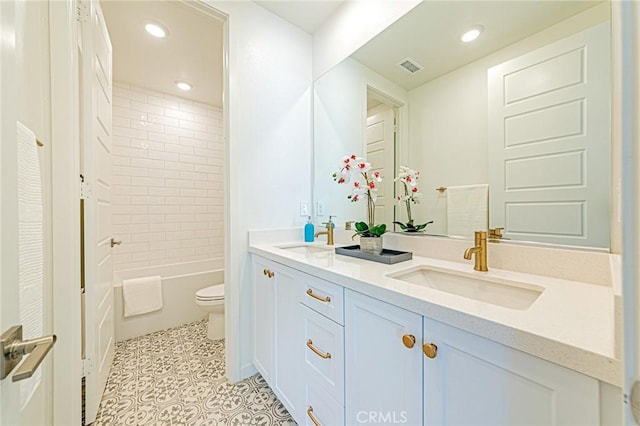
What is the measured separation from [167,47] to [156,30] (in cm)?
22

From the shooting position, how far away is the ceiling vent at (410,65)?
4.67 feet

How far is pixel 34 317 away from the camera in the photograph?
68 centimetres

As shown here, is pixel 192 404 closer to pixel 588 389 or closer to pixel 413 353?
pixel 413 353

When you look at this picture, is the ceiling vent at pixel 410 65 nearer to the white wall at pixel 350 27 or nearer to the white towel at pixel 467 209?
the white wall at pixel 350 27

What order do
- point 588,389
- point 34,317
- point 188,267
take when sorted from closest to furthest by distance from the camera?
point 588,389 → point 34,317 → point 188,267

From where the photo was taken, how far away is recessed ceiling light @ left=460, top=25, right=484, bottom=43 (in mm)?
1173

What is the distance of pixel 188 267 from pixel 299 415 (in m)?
2.42

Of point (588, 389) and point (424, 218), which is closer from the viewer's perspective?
point (588, 389)

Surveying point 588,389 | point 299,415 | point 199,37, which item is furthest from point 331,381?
point 199,37

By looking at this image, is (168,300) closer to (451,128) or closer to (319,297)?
(319,297)

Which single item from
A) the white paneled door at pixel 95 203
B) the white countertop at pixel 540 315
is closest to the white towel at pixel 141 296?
the white paneled door at pixel 95 203

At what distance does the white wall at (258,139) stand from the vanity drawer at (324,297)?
71 centimetres

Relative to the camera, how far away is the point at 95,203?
1349mm

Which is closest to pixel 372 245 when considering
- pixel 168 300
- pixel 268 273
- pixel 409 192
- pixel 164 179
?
pixel 409 192
